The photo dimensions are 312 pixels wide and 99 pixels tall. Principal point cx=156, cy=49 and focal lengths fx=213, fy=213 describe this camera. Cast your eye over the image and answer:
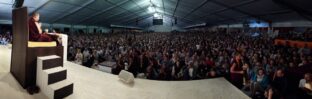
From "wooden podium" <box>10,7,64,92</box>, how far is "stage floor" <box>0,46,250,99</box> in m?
0.12

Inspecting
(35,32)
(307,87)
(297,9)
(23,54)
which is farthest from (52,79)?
(297,9)

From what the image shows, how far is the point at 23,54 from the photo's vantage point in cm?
282

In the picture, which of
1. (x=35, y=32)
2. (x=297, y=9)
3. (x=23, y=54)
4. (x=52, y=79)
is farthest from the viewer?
(x=297, y=9)

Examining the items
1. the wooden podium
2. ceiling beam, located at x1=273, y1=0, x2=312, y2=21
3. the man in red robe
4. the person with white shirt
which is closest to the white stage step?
the wooden podium

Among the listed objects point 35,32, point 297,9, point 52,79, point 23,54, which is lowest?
point 52,79

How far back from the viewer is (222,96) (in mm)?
3625

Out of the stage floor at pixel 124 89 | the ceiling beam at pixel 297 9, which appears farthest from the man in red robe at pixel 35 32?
the ceiling beam at pixel 297 9

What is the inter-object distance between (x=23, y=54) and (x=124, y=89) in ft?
5.18

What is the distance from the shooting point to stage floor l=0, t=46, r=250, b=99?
277 centimetres

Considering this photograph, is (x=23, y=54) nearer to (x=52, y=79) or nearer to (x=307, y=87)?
(x=52, y=79)

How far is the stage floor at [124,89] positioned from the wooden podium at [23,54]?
0.12 meters

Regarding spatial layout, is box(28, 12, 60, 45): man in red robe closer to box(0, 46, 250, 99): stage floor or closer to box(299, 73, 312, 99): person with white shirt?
box(0, 46, 250, 99): stage floor

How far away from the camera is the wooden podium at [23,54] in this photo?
277 cm

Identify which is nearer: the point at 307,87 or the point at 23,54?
the point at 23,54
